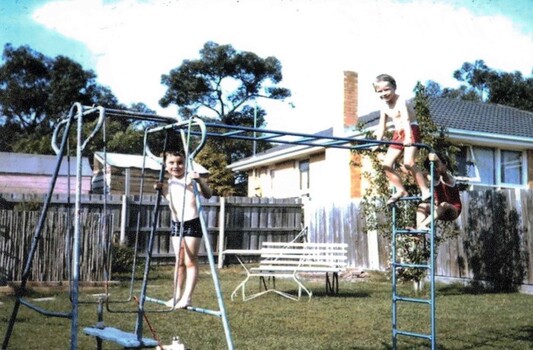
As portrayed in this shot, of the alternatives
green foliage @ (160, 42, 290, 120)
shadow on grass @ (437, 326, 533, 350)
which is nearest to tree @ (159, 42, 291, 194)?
green foliage @ (160, 42, 290, 120)

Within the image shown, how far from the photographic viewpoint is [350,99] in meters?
19.5

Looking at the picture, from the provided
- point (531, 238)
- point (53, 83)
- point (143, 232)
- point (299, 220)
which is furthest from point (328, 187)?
point (53, 83)

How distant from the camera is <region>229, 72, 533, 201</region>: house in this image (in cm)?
1795

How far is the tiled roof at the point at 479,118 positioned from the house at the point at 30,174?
44.8 feet

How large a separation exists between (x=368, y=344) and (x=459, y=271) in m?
7.19

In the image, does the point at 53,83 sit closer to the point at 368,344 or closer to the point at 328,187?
the point at 328,187

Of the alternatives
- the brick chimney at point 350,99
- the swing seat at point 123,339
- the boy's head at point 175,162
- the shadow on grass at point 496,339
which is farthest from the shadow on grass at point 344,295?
the brick chimney at point 350,99

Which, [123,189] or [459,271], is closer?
[459,271]

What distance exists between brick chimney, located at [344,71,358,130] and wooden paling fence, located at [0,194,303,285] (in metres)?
3.05

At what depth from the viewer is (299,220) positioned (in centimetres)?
1866

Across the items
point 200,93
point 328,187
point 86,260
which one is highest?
point 200,93

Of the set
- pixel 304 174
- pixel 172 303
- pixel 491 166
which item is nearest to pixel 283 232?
pixel 304 174

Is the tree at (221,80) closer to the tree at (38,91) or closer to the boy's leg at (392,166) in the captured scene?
the tree at (38,91)

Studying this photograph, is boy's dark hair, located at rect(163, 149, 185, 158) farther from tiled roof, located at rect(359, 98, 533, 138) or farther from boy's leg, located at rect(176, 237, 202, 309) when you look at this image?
Answer: tiled roof, located at rect(359, 98, 533, 138)
